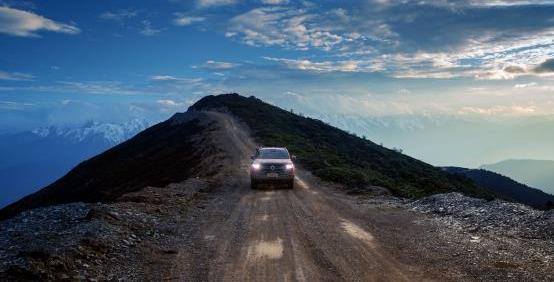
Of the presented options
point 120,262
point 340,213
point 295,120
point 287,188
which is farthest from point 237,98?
point 120,262

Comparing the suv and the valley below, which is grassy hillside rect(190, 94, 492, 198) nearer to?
the suv

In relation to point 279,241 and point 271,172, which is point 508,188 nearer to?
point 271,172

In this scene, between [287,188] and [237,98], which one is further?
[237,98]

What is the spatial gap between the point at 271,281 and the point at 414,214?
1014 cm

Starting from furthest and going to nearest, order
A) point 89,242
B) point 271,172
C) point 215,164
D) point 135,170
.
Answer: point 135,170, point 215,164, point 271,172, point 89,242

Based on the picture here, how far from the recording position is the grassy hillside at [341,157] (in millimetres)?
32656

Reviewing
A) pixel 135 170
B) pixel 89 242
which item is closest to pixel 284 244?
pixel 89 242

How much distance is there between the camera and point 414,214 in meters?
18.3

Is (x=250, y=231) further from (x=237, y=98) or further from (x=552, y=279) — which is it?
(x=237, y=98)

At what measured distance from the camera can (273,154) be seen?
27812mm

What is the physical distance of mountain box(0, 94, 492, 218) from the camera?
3606 centimetres

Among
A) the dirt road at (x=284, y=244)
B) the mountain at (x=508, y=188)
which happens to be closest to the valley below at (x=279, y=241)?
the dirt road at (x=284, y=244)

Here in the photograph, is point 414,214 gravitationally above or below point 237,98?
below

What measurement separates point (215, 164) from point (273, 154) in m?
11.1
